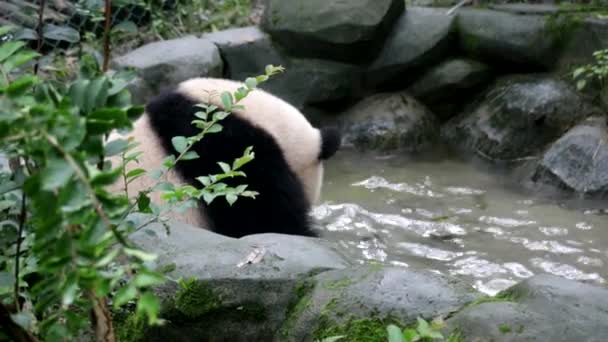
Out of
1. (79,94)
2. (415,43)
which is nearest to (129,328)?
(79,94)

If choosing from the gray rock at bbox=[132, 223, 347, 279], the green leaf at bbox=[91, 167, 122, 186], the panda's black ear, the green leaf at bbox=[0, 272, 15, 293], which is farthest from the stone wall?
the green leaf at bbox=[91, 167, 122, 186]

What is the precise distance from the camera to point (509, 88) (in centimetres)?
568

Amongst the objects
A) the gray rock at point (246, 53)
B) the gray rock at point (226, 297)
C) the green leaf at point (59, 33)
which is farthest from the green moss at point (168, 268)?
the gray rock at point (246, 53)

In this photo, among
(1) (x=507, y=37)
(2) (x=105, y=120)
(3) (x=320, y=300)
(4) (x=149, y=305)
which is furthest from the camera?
(1) (x=507, y=37)

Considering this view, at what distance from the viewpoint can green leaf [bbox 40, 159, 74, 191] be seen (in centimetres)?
87

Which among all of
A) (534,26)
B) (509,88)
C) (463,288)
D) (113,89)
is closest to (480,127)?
(509,88)

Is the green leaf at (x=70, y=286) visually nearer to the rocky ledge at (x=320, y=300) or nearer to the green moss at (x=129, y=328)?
the rocky ledge at (x=320, y=300)

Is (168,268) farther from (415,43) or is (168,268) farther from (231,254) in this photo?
(415,43)

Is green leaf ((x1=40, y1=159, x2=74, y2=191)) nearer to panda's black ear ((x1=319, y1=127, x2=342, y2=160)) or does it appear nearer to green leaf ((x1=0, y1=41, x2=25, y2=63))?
green leaf ((x1=0, y1=41, x2=25, y2=63))

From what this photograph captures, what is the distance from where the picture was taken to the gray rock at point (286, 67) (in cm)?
579

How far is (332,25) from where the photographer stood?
5.65 meters

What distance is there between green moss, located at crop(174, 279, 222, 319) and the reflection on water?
1.58 meters

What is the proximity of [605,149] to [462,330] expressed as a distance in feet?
11.1

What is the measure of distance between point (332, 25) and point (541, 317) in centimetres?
405
